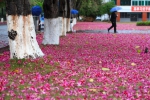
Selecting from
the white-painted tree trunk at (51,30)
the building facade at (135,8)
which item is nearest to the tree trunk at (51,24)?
the white-painted tree trunk at (51,30)

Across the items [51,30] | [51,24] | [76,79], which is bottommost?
[76,79]

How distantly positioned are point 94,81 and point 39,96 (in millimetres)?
1779

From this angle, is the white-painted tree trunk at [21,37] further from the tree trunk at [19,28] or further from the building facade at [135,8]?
the building facade at [135,8]

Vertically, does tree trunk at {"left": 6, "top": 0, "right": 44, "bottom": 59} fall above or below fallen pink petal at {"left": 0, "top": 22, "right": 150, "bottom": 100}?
above

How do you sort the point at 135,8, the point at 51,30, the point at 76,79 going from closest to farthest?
the point at 76,79 < the point at 51,30 < the point at 135,8

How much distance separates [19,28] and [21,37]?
260 mm

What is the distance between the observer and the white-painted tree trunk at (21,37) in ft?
32.6

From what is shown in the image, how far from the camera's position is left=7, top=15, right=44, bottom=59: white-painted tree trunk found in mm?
9945

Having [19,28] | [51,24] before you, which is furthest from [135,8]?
[19,28]

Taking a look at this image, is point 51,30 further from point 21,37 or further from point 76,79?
point 76,79

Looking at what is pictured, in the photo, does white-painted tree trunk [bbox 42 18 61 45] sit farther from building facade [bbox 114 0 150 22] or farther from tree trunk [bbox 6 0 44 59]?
building facade [bbox 114 0 150 22]

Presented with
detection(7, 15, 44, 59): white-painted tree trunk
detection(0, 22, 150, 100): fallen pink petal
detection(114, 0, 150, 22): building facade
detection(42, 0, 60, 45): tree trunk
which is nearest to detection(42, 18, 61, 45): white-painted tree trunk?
detection(42, 0, 60, 45): tree trunk

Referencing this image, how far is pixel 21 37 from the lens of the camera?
9.98 metres

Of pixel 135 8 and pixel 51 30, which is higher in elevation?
pixel 135 8
